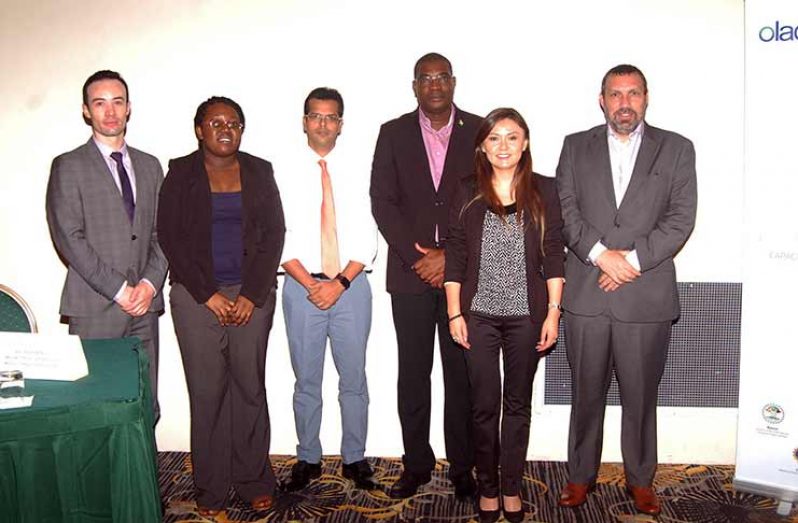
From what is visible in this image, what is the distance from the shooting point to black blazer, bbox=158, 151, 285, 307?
3291 mm

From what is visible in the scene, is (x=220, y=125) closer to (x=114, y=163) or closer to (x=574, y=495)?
(x=114, y=163)

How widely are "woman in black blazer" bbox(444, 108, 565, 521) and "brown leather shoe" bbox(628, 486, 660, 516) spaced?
633 mm

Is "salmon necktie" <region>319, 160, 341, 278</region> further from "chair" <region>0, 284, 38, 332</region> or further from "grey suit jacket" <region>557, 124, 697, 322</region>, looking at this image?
"chair" <region>0, 284, 38, 332</region>

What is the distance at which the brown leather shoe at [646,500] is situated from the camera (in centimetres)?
341

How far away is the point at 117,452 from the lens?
228 centimetres

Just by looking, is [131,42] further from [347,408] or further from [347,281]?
[347,408]

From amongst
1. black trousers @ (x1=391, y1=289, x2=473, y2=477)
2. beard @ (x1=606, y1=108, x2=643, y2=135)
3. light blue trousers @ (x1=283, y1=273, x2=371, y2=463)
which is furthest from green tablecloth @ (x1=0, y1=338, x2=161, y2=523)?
beard @ (x1=606, y1=108, x2=643, y2=135)

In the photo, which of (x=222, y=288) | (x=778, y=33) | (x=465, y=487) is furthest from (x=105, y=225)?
(x=778, y=33)

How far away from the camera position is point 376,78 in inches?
153

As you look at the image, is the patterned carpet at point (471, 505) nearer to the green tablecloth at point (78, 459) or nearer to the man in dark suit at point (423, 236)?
the man in dark suit at point (423, 236)

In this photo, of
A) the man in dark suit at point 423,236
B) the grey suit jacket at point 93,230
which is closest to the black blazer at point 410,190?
the man in dark suit at point 423,236

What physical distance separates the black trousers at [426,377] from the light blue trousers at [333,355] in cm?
23

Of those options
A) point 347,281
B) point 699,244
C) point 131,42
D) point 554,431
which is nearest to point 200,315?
point 347,281

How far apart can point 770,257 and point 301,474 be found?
2.36 m
